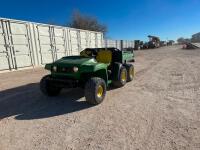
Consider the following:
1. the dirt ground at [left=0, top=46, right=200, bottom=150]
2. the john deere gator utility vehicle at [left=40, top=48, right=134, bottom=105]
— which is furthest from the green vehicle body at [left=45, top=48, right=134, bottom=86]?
the dirt ground at [left=0, top=46, right=200, bottom=150]

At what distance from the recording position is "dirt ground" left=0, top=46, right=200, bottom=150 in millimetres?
3029

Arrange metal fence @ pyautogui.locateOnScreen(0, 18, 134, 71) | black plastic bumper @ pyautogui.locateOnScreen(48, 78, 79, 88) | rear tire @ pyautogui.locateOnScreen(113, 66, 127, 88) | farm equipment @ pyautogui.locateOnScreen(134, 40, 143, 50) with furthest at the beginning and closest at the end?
farm equipment @ pyautogui.locateOnScreen(134, 40, 143, 50)
metal fence @ pyautogui.locateOnScreen(0, 18, 134, 71)
rear tire @ pyautogui.locateOnScreen(113, 66, 127, 88)
black plastic bumper @ pyautogui.locateOnScreen(48, 78, 79, 88)

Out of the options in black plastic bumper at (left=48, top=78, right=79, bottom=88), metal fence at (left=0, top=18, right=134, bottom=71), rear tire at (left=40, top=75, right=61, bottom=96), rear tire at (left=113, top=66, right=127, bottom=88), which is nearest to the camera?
black plastic bumper at (left=48, top=78, right=79, bottom=88)

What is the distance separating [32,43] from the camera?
1305cm

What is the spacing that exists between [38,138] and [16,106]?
2.07m

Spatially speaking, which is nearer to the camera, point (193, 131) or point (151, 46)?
point (193, 131)

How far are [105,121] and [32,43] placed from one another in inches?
428

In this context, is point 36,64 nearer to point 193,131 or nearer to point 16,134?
point 16,134

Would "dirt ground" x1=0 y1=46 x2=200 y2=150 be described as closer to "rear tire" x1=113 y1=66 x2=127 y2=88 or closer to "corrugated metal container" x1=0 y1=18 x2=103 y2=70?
"rear tire" x1=113 y1=66 x2=127 y2=88

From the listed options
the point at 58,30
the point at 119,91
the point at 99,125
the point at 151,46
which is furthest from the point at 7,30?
the point at 151,46

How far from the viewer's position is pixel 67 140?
3150mm

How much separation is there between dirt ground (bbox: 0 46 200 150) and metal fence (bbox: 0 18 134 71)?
21.0ft

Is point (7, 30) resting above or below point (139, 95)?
above

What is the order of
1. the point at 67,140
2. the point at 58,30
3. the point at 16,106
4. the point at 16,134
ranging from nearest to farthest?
the point at 67,140
the point at 16,134
the point at 16,106
the point at 58,30
